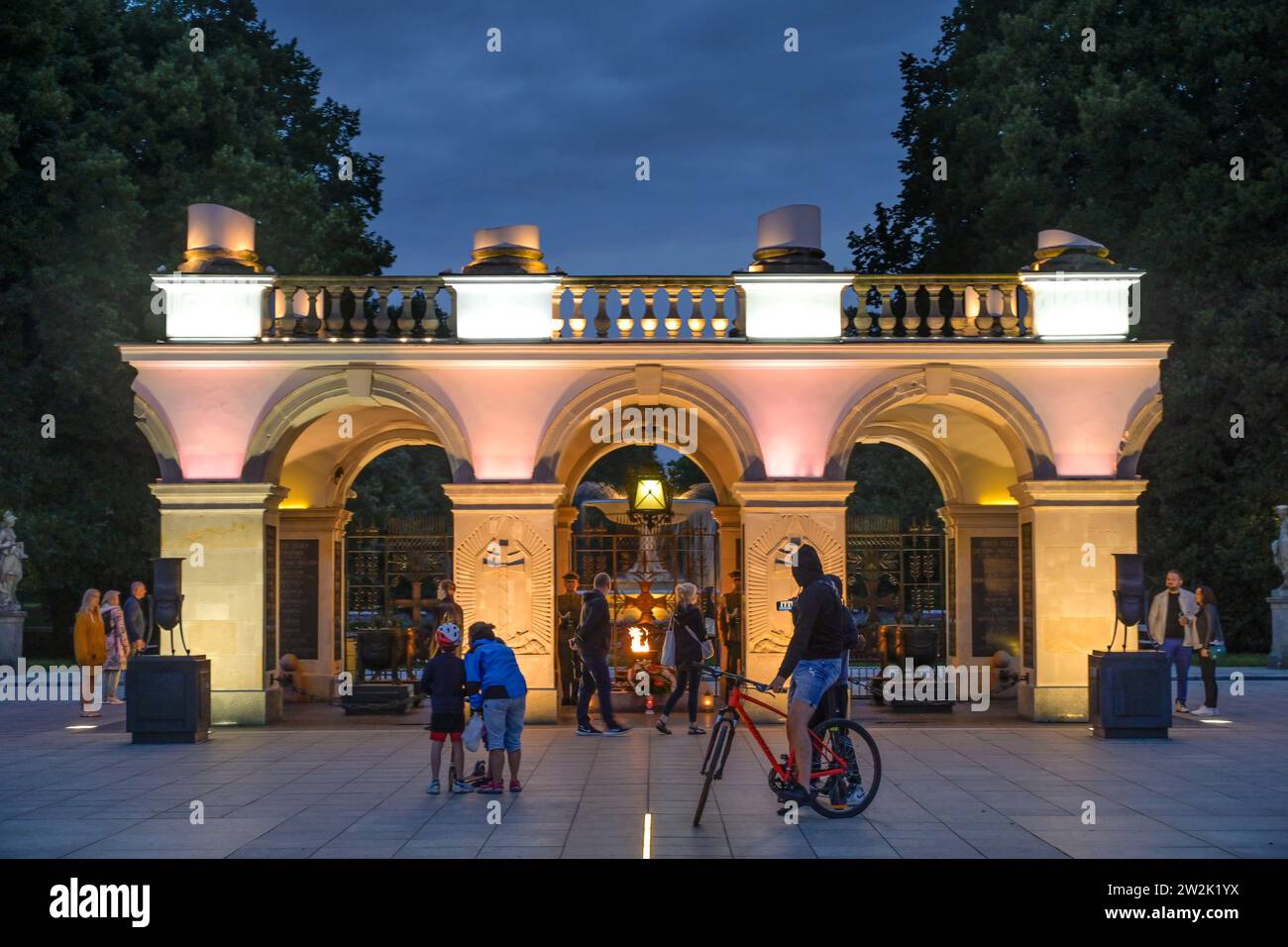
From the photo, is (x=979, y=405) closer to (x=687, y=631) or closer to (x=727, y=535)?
(x=687, y=631)

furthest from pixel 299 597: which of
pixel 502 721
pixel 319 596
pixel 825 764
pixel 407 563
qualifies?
pixel 825 764

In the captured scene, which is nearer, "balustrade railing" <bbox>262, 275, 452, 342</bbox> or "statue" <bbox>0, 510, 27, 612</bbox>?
"balustrade railing" <bbox>262, 275, 452, 342</bbox>

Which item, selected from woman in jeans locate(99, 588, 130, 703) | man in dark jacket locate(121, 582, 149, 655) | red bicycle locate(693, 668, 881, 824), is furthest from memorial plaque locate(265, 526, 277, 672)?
red bicycle locate(693, 668, 881, 824)

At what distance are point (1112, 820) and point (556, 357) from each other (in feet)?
30.5

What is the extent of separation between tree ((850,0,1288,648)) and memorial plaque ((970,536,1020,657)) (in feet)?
30.8

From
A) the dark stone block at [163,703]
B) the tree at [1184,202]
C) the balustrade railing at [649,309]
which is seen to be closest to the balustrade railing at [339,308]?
the balustrade railing at [649,309]

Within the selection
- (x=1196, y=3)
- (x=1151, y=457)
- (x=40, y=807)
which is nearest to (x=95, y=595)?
(x=40, y=807)

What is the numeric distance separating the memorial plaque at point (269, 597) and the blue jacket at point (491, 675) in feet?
20.6

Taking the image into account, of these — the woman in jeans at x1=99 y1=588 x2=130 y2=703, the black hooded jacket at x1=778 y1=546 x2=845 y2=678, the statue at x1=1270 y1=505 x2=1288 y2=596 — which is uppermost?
the statue at x1=1270 y1=505 x2=1288 y2=596

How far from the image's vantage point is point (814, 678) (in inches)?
427

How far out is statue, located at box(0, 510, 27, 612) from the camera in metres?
27.4

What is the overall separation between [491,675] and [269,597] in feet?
22.4

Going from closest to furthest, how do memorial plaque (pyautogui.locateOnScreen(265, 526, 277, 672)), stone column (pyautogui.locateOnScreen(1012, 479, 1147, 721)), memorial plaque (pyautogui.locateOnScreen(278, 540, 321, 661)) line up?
stone column (pyautogui.locateOnScreen(1012, 479, 1147, 721)), memorial plaque (pyautogui.locateOnScreen(265, 526, 277, 672)), memorial plaque (pyautogui.locateOnScreen(278, 540, 321, 661))

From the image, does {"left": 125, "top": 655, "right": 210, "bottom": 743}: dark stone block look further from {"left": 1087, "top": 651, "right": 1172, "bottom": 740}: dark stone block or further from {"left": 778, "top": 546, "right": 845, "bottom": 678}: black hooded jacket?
{"left": 1087, "top": 651, "right": 1172, "bottom": 740}: dark stone block
